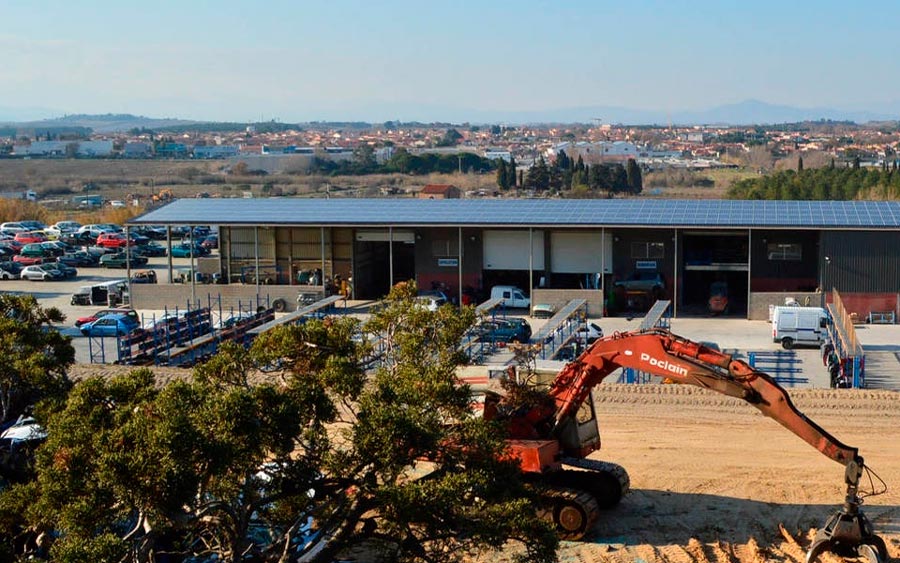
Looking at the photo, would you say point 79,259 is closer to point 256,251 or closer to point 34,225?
point 256,251

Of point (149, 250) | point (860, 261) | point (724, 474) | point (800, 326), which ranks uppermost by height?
point (860, 261)

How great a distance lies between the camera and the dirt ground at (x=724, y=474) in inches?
721

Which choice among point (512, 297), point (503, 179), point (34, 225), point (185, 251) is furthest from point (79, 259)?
point (503, 179)

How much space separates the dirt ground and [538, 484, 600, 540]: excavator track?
23cm

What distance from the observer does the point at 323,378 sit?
527 inches

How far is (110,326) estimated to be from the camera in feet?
130

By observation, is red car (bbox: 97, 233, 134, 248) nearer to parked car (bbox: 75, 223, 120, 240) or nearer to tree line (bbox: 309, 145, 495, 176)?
parked car (bbox: 75, 223, 120, 240)

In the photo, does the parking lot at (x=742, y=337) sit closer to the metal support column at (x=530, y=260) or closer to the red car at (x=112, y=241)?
the metal support column at (x=530, y=260)

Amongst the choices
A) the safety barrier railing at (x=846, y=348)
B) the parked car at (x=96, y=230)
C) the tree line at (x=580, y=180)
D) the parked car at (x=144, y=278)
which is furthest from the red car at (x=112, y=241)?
the tree line at (x=580, y=180)

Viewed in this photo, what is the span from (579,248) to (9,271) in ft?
90.3

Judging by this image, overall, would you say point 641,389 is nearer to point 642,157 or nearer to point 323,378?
point 323,378

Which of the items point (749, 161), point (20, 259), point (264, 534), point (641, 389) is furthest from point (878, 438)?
point (749, 161)

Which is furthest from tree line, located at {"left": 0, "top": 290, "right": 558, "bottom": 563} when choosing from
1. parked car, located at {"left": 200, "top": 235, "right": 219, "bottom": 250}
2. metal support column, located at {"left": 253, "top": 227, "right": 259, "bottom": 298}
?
parked car, located at {"left": 200, "top": 235, "right": 219, "bottom": 250}

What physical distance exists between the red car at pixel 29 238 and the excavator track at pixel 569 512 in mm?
53422
